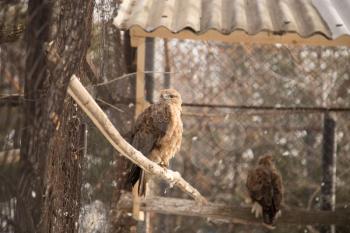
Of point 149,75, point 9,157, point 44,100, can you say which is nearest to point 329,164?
point 149,75

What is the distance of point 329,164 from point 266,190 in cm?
66

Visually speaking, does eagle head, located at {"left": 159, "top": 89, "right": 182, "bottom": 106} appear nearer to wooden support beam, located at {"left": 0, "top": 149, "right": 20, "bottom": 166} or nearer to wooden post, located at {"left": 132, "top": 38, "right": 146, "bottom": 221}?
wooden post, located at {"left": 132, "top": 38, "right": 146, "bottom": 221}

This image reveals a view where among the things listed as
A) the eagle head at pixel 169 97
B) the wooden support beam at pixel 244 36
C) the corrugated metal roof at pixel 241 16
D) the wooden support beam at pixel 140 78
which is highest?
the corrugated metal roof at pixel 241 16

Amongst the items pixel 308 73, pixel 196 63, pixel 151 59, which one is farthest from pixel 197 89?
pixel 308 73

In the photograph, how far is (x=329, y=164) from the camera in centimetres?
535

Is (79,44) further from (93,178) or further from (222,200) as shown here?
(222,200)

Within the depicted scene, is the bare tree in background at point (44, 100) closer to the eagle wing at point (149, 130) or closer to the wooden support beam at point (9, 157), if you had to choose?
the wooden support beam at point (9, 157)

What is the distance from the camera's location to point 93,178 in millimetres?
4027

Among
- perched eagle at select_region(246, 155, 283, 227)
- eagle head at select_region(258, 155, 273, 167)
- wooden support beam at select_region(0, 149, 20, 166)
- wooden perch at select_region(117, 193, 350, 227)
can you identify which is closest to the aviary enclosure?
wooden perch at select_region(117, 193, 350, 227)

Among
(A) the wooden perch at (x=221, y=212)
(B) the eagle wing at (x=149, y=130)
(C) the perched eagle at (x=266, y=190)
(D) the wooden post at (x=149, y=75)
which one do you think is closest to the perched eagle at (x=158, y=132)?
(B) the eagle wing at (x=149, y=130)

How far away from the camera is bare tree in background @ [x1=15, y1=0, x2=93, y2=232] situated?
1.57 metres

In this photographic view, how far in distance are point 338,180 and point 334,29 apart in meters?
2.25

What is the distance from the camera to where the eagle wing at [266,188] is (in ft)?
17.8

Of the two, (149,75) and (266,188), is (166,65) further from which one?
(266,188)
